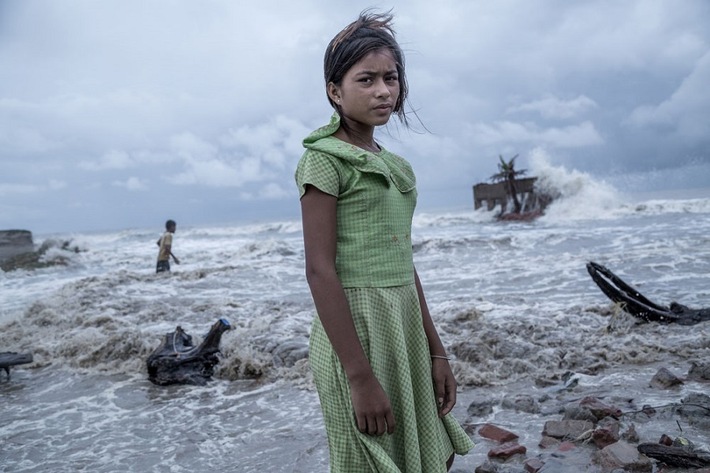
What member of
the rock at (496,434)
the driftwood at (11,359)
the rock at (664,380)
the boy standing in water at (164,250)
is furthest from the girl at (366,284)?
the boy standing in water at (164,250)

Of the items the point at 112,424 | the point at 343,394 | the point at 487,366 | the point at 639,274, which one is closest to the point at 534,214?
the point at 639,274

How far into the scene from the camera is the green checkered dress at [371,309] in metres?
1.25

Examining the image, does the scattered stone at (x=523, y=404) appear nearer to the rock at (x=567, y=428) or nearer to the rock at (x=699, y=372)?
the rock at (x=567, y=428)

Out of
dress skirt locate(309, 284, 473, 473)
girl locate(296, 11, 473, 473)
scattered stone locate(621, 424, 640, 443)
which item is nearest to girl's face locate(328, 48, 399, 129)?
A: girl locate(296, 11, 473, 473)

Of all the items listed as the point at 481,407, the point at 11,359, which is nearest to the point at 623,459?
the point at 481,407

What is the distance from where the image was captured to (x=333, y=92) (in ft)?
4.64

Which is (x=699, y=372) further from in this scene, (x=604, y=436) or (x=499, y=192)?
(x=499, y=192)

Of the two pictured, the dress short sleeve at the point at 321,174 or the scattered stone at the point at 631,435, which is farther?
Result: the scattered stone at the point at 631,435

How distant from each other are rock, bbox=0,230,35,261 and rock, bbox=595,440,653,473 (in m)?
23.7

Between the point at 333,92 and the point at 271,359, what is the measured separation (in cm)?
393

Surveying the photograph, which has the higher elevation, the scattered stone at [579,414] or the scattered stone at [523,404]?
the scattered stone at [579,414]

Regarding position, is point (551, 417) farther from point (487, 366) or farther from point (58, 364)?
point (58, 364)

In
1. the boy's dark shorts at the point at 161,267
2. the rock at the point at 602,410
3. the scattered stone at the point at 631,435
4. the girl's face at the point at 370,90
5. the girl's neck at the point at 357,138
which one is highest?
the girl's face at the point at 370,90

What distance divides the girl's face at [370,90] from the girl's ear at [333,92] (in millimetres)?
20
